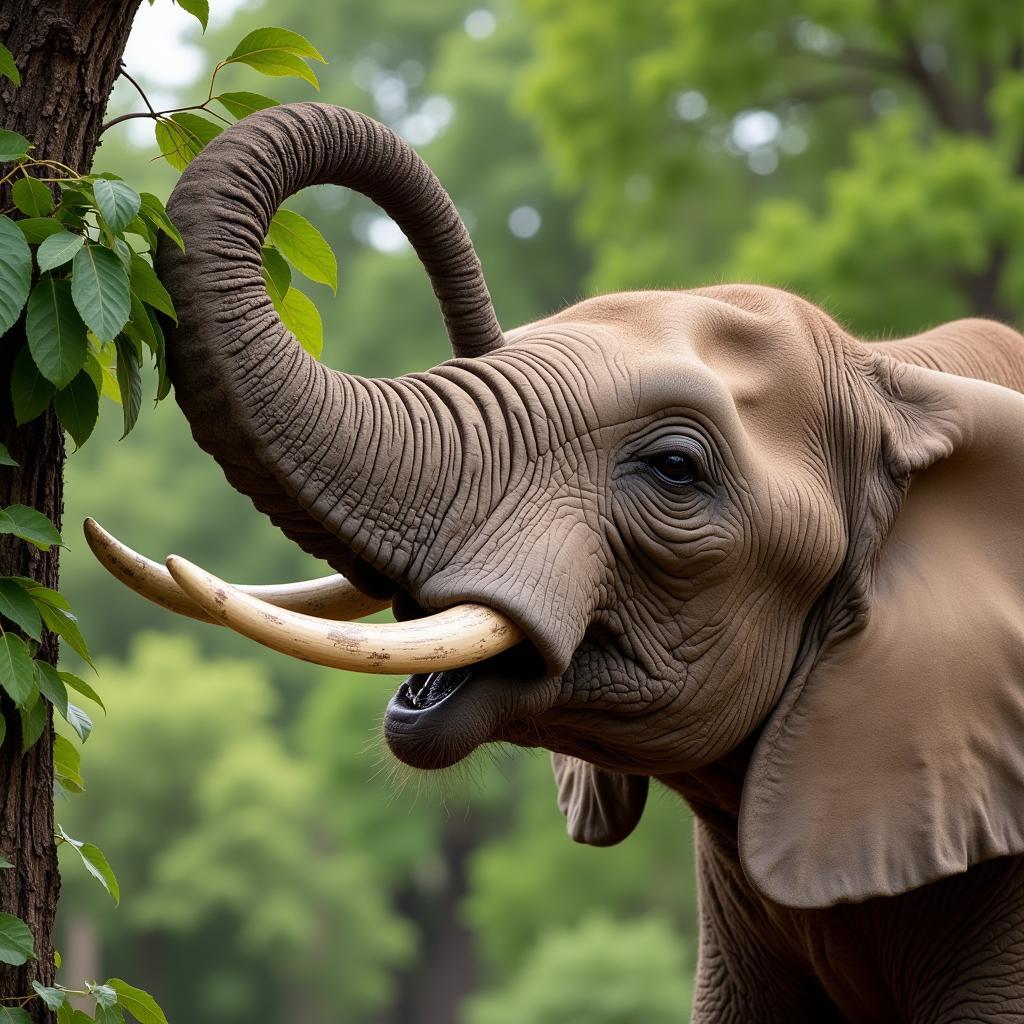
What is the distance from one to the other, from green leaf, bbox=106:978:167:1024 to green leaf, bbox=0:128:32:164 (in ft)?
4.57

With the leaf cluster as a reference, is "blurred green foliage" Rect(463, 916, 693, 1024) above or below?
below

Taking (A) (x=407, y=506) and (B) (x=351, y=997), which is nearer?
(A) (x=407, y=506)

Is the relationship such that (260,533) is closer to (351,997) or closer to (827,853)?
(351,997)

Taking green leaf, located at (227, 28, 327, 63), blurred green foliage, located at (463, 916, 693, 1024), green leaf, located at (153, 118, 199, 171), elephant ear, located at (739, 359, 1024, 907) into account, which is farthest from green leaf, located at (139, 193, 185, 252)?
blurred green foliage, located at (463, 916, 693, 1024)

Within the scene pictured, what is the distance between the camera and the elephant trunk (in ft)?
9.39

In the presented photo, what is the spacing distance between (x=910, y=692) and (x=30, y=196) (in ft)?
6.08

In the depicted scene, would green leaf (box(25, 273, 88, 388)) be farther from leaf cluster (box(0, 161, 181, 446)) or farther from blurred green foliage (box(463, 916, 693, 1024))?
blurred green foliage (box(463, 916, 693, 1024))

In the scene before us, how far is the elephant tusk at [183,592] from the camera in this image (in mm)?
3049

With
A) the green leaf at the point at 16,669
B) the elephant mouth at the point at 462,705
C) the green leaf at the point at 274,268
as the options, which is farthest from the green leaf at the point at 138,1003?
the green leaf at the point at 274,268

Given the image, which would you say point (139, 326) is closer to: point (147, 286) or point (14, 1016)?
point (147, 286)

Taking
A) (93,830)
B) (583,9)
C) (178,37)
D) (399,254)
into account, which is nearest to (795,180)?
(583,9)

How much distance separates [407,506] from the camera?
2.97 meters

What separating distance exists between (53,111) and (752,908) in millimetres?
2395

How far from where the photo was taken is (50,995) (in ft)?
9.51
